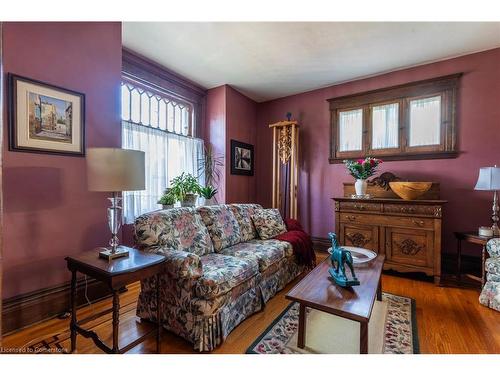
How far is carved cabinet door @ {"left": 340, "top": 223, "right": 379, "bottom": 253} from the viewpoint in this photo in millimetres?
2973

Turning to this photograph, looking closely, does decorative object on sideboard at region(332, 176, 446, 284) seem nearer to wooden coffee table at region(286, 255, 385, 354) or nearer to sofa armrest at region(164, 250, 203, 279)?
wooden coffee table at region(286, 255, 385, 354)

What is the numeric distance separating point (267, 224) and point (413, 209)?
1698mm

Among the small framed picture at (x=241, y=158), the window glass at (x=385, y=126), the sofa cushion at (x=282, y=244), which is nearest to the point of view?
the sofa cushion at (x=282, y=244)

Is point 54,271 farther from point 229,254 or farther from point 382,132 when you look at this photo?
point 382,132

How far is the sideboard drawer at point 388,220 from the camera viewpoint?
2704 millimetres

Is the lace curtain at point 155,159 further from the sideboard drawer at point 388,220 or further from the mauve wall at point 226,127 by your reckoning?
the sideboard drawer at point 388,220

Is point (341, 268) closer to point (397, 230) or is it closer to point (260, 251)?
point (260, 251)

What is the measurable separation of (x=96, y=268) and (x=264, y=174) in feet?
11.5

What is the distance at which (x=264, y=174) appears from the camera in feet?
15.1

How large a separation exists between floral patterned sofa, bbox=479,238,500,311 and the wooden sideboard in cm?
42

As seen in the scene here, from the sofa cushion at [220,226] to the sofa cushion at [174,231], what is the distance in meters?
0.08

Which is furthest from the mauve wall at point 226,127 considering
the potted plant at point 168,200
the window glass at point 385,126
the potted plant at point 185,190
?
the window glass at point 385,126
